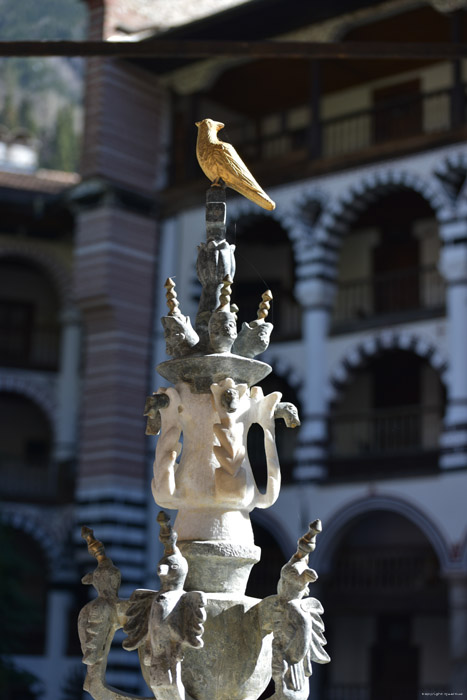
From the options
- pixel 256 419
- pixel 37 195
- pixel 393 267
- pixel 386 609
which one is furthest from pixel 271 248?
pixel 256 419

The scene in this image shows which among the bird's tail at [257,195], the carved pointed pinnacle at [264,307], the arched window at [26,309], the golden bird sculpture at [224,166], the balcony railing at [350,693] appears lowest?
the balcony railing at [350,693]

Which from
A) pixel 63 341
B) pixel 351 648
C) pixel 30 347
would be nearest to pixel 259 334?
pixel 351 648

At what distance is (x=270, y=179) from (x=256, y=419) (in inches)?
567

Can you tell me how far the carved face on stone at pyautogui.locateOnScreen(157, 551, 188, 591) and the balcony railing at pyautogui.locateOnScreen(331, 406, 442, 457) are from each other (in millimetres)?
13625

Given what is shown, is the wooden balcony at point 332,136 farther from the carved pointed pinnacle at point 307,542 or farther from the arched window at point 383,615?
the carved pointed pinnacle at point 307,542

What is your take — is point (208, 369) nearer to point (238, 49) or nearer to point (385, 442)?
point (238, 49)

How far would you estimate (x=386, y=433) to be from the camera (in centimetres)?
1998

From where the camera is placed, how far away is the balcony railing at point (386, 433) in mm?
19875

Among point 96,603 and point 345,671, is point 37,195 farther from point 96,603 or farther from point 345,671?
point 96,603

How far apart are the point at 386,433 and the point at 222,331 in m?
13.8

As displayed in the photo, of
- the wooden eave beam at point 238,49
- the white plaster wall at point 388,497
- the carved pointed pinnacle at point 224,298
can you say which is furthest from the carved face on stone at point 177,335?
the white plaster wall at point 388,497

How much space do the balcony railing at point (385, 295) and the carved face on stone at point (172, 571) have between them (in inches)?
567

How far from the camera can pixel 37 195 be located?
23.1m

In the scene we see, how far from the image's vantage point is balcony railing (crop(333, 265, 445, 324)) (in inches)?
799
